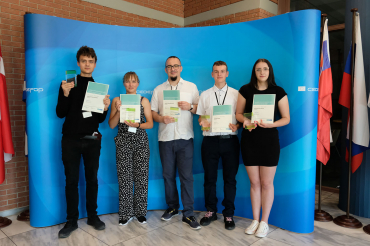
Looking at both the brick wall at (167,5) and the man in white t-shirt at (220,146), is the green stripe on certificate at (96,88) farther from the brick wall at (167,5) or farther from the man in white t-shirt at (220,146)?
the brick wall at (167,5)

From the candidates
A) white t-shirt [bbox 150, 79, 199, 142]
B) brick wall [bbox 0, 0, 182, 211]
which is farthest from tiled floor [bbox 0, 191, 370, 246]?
white t-shirt [bbox 150, 79, 199, 142]

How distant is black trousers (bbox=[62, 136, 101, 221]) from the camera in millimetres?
2814

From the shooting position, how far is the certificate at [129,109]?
2912 millimetres

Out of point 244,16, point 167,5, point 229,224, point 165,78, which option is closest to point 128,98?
point 165,78

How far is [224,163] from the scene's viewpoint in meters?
2.97

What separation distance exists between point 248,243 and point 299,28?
2229 millimetres

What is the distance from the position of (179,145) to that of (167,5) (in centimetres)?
400

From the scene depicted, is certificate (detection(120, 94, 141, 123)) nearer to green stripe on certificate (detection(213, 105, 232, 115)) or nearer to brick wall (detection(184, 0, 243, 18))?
green stripe on certificate (detection(213, 105, 232, 115))

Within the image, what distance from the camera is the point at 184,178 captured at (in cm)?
312

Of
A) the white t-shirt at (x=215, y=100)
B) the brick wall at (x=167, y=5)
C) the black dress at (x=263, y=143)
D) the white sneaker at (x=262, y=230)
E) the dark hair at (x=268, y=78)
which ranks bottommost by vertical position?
the white sneaker at (x=262, y=230)

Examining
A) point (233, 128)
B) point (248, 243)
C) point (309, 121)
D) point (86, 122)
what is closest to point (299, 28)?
point (309, 121)

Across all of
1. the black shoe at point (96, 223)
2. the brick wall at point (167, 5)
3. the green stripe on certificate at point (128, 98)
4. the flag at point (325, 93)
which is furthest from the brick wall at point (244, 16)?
the black shoe at point (96, 223)

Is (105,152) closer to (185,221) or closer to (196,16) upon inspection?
(185,221)

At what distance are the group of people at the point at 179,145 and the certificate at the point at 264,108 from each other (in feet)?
Result: 0.20
